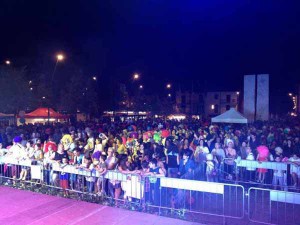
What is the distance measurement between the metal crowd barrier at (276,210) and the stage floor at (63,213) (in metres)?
1.87

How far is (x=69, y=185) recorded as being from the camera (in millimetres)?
8883

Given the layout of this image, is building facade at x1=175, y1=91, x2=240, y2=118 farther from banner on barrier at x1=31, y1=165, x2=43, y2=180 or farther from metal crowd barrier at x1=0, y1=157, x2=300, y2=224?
metal crowd barrier at x1=0, y1=157, x2=300, y2=224

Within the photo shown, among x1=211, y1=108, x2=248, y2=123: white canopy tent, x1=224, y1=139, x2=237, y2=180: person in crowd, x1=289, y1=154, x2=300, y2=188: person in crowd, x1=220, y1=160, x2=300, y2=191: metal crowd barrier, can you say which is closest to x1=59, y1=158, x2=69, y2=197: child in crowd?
x1=220, y1=160, x2=300, y2=191: metal crowd barrier

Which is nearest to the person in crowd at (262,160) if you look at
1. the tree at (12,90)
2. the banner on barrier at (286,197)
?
the banner on barrier at (286,197)

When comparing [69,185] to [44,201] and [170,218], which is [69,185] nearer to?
[44,201]

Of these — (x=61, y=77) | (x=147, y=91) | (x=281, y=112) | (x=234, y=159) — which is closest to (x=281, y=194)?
(x=234, y=159)

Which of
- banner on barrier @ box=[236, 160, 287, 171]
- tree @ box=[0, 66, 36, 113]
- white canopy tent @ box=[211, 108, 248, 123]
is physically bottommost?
banner on barrier @ box=[236, 160, 287, 171]

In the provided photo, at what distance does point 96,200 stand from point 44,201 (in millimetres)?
1319

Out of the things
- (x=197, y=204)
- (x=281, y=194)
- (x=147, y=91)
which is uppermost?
(x=147, y=91)

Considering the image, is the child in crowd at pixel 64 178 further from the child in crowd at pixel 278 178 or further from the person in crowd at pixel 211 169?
the child in crowd at pixel 278 178

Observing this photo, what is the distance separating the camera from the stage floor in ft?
20.3

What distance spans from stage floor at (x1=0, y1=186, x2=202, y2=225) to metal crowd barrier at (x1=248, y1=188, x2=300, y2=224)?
187cm

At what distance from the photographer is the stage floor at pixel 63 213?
6176 mm

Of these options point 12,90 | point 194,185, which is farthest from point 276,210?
point 12,90
